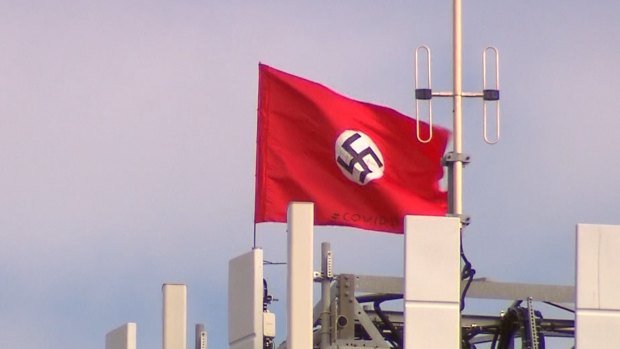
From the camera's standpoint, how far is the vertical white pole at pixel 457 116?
101 feet

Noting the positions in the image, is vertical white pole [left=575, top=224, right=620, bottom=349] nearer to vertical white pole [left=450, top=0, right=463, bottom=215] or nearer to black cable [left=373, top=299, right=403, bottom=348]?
vertical white pole [left=450, top=0, right=463, bottom=215]

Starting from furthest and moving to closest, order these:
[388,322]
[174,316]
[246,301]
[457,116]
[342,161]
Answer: [342,161], [388,322], [457,116], [174,316], [246,301]

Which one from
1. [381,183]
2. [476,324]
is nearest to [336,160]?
[381,183]

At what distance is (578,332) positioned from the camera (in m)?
26.3

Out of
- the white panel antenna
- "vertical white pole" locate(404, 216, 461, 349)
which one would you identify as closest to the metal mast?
the white panel antenna

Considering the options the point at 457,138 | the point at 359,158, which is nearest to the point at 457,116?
the point at 457,138

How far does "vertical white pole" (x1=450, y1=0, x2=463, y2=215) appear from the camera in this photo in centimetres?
3077

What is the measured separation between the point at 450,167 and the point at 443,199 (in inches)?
167

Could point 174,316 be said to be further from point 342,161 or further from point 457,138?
point 342,161

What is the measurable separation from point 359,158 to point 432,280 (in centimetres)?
960

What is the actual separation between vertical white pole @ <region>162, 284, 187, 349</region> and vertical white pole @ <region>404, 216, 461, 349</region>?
3.80m

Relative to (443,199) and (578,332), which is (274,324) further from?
(443,199)

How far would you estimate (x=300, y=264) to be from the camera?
27156mm

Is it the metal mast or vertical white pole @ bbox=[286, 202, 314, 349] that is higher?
the metal mast
